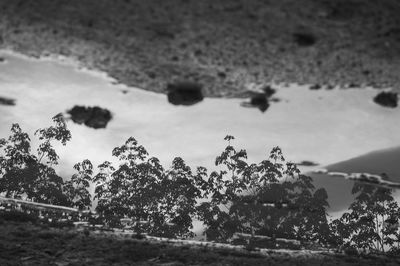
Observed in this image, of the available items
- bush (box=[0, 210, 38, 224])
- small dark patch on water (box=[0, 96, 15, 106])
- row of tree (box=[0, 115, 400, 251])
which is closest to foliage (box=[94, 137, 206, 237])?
row of tree (box=[0, 115, 400, 251])

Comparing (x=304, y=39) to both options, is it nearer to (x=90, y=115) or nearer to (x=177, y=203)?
(x=90, y=115)

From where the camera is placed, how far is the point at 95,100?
14.7 ft

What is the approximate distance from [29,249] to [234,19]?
1007 centimetres

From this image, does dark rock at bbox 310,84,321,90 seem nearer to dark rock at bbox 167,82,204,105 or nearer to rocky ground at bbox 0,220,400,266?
dark rock at bbox 167,82,204,105

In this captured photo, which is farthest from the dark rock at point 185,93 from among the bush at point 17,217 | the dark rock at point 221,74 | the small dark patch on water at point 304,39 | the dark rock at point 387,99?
the bush at point 17,217

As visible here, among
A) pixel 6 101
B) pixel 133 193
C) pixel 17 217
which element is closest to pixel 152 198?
pixel 133 193

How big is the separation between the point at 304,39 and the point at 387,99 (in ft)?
4.91

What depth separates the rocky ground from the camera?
9.88 meters

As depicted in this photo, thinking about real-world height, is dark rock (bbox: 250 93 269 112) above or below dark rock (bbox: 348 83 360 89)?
below

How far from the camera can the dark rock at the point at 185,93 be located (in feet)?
12.0

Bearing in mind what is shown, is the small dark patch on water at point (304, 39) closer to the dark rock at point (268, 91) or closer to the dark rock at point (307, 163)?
the dark rock at point (268, 91)

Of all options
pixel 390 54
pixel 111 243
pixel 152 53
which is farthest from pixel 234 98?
pixel 111 243

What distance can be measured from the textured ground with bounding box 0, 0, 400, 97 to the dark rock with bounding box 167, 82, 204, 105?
0.09 m

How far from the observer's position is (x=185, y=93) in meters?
3.77
